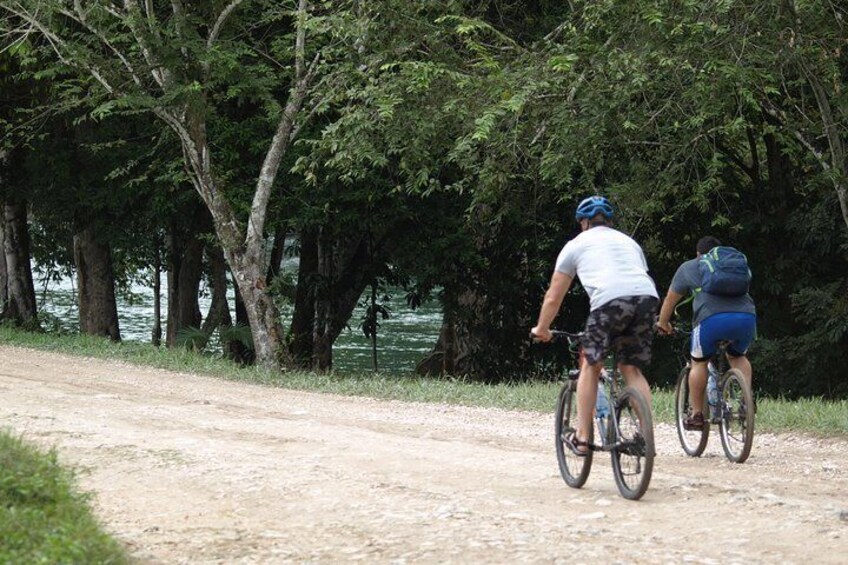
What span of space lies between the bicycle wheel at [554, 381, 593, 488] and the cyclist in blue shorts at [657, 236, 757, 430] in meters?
1.45

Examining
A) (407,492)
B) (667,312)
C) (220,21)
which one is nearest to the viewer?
(407,492)

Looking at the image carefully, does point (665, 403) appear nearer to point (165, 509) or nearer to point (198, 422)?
point (198, 422)

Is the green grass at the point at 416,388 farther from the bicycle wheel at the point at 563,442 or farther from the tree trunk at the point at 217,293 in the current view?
the tree trunk at the point at 217,293

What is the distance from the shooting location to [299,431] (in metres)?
11.1

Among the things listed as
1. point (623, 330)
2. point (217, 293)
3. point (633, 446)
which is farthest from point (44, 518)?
point (217, 293)

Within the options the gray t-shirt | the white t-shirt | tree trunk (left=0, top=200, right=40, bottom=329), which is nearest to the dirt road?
the gray t-shirt

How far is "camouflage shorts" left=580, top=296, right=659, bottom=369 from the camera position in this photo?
305 inches

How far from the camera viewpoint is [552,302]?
782 cm

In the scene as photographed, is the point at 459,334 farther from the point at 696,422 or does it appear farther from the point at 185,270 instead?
the point at 696,422

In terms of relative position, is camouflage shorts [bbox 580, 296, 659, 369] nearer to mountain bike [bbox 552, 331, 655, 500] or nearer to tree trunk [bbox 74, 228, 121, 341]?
mountain bike [bbox 552, 331, 655, 500]

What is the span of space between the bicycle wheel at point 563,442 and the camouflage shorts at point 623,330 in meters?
0.58

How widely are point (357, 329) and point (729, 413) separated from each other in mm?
42938

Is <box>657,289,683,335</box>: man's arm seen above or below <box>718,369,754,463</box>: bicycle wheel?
above

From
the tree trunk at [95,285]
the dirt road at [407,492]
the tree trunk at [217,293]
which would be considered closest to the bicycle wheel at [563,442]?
the dirt road at [407,492]
